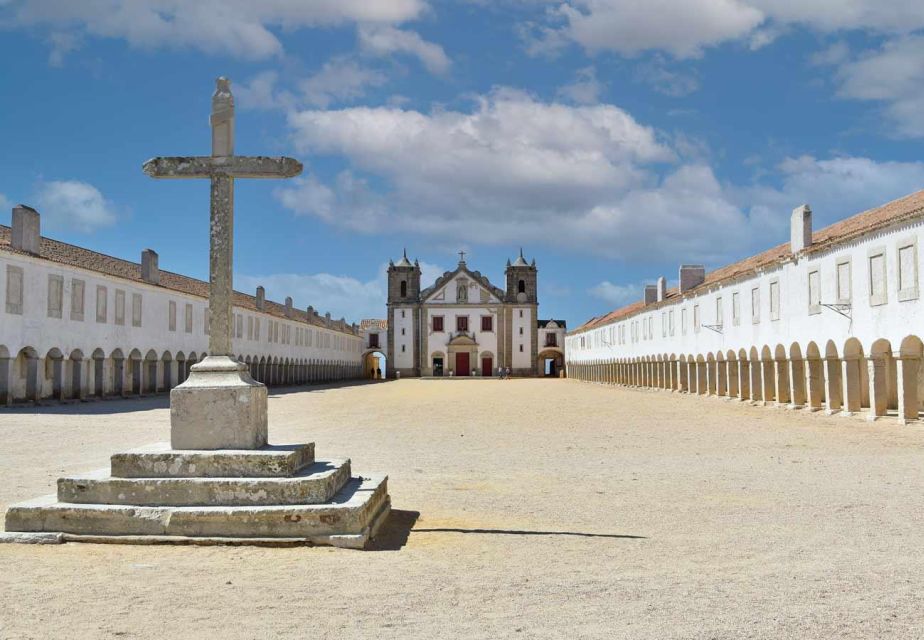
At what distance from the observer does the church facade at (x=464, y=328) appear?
7500cm

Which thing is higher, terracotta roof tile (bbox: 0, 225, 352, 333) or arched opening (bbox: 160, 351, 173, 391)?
terracotta roof tile (bbox: 0, 225, 352, 333)

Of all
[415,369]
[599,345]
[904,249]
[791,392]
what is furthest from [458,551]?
[415,369]

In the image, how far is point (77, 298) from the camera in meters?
29.9

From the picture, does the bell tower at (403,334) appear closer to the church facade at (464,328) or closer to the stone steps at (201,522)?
the church facade at (464,328)

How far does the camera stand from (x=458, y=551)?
5898 mm

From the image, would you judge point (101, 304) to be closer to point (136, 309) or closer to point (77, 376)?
point (136, 309)

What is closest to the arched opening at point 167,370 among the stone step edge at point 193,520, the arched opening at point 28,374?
the arched opening at point 28,374

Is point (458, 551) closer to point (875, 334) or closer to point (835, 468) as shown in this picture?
point (835, 468)

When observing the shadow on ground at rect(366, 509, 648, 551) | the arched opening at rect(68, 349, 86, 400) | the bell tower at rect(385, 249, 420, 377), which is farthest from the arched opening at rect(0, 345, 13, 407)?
the bell tower at rect(385, 249, 420, 377)

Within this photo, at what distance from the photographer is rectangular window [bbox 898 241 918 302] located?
1823 cm

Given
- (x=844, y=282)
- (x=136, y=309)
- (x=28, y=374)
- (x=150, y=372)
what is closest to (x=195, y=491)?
(x=844, y=282)

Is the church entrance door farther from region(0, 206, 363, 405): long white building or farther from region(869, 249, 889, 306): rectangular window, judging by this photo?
region(869, 249, 889, 306): rectangular window

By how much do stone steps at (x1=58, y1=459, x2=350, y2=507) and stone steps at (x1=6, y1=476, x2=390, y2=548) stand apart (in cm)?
7

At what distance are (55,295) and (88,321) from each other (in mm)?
2143
